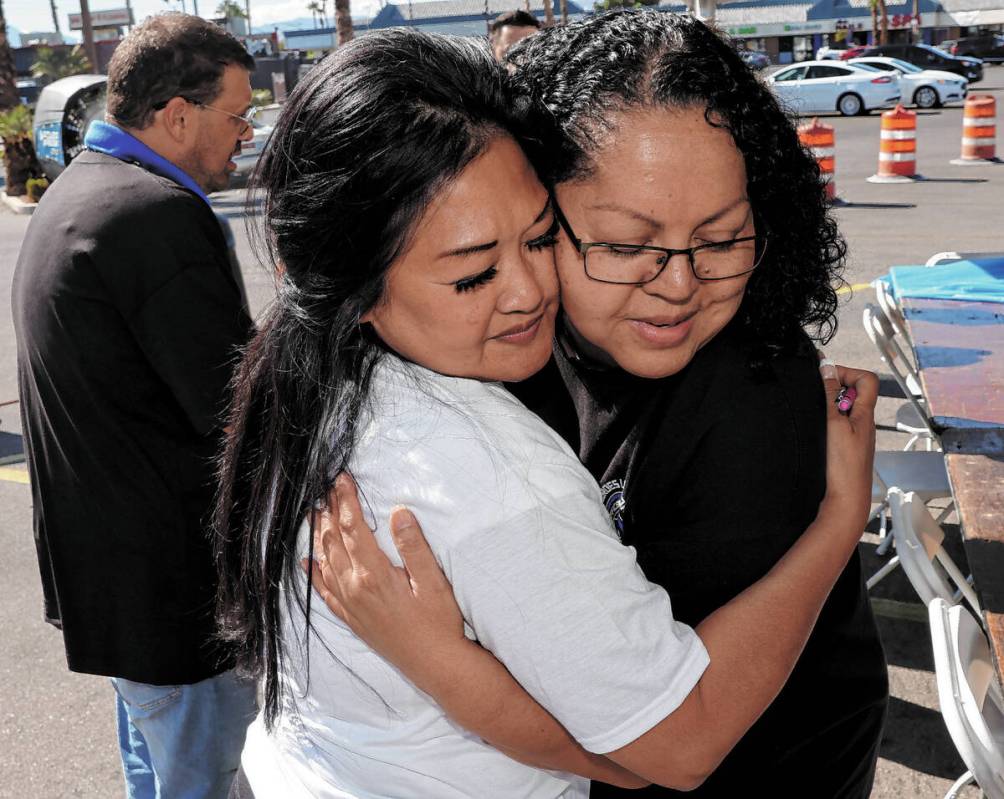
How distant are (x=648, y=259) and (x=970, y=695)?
1279 mm

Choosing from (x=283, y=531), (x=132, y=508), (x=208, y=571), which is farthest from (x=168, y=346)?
(x=283, y=531)

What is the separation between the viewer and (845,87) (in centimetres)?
2430

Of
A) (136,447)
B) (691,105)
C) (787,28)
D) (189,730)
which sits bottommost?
(787,28)

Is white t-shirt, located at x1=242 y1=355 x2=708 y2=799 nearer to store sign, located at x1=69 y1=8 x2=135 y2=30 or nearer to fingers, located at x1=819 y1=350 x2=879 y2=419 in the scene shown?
fingers, located at x1=819 y1=350 x2=879 y2=419

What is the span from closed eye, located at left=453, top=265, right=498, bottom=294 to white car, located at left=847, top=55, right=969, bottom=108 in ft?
85.2

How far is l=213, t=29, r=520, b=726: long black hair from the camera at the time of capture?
122 cm

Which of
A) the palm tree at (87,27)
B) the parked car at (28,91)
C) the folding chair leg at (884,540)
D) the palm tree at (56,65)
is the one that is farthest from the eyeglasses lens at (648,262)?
the palm tree at (56,65)

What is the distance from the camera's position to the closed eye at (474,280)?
4.19 ft

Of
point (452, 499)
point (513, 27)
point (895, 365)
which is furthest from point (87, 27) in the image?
point (452, 499)

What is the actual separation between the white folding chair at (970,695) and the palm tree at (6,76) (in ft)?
72.0

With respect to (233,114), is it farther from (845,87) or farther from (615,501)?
(845,87)

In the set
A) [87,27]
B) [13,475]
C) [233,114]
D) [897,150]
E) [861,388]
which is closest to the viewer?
[861,388]

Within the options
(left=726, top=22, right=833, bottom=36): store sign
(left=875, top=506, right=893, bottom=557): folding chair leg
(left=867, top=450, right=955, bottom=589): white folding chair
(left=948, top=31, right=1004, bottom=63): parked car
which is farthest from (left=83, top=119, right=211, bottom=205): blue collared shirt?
(left=726, top=22, right=833, bottom=36): store sign

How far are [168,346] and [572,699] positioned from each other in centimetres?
159
